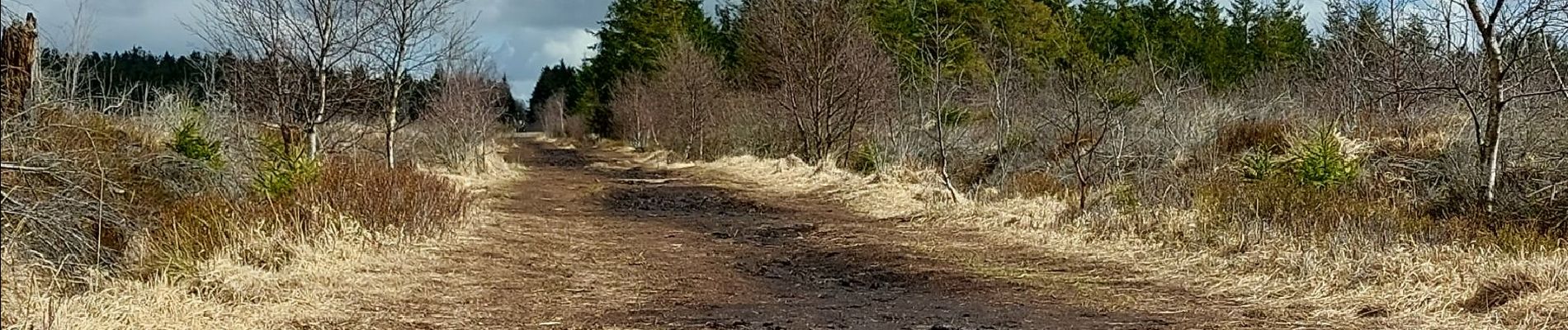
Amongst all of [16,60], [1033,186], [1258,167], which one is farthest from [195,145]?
[1258,167]

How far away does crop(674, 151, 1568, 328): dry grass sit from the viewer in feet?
21.6

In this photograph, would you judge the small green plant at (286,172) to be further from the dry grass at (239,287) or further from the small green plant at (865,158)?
the small green plant at (865,158)

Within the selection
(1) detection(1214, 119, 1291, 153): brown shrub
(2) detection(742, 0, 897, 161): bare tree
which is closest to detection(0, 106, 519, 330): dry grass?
(1) detection(1214, 119, 1291, 153): brown shrub

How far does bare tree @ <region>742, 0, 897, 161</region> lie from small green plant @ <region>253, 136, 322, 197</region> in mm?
11869

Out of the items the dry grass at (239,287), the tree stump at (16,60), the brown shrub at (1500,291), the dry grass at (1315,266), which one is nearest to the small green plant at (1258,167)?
the dry grass at (1315,266)

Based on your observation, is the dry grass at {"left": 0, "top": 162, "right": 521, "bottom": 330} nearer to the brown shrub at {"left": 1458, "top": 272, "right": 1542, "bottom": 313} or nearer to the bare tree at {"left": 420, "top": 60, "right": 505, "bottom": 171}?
the brown shrub at {"left": 1458, "top": 272, "right": 1542, "bottom": 313}

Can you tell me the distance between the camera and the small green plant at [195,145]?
569 inches

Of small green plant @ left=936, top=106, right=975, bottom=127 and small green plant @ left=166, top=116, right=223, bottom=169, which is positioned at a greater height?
small green plant @ left=936, top=106, right=975, bottom=127

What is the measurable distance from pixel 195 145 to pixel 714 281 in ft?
28.7

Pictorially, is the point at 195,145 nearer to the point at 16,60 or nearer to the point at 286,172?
the point at 286,172

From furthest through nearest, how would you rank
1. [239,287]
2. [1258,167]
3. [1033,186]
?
[1033,186] → [1258,167] → [239,287]

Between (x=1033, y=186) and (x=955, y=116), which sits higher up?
(x=955, y=116)

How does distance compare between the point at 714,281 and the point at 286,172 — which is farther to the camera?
the point at 286,172

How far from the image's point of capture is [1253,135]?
16453 millimetres
